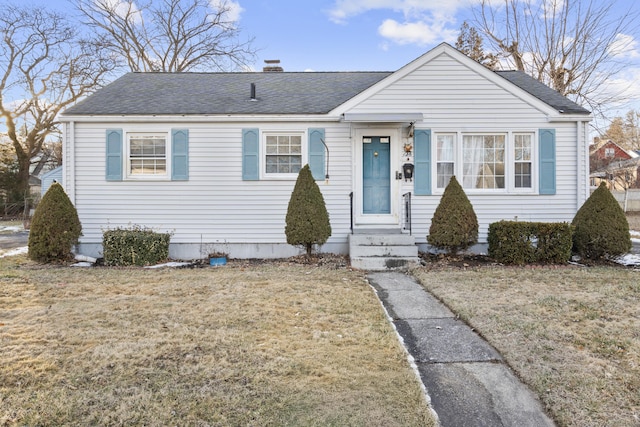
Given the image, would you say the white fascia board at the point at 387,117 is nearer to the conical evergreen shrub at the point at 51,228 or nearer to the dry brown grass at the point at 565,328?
the dry brown grass at the point at 565,328

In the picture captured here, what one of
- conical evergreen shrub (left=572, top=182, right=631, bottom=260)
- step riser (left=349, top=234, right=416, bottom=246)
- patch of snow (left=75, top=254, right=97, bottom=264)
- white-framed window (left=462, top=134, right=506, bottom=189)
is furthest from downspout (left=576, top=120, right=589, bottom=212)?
patch of snow (left=75, top=254, right=97, bottom=264)

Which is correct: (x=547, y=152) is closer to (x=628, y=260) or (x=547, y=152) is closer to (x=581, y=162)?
(x=581, y=162)

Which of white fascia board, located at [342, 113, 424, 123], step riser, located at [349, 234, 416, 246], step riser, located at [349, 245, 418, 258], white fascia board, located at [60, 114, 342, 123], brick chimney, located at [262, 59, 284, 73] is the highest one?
brick chimney, located at [262, 59, 284, 73]

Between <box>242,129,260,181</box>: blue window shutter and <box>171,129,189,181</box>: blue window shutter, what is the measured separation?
1306mm

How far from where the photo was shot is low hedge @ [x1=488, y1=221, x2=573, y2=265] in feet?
24.2

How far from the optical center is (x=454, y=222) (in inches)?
296

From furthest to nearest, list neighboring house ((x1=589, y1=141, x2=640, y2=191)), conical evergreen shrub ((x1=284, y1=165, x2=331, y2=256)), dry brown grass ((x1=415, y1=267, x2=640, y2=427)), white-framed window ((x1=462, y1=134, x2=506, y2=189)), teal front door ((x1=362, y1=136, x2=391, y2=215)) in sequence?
neighboring house ((x1=589, y1=141, x2=640, y2=191))
teal front door ((x1=362, y1=136, x2=391, y2=215))
white-framed window ((x1=462, y1=134, x2=506, y2=189))
conical evergreen shrub ((x1=284, y1=165, x2=331, y2=256))
dry brown grass ((x1=415, y1=267, x2=640, y2=427))

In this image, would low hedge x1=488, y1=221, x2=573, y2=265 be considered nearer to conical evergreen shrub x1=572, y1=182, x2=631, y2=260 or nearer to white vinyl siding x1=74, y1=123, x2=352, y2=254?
conical evergreen shrub x1=572, y1=182, x2=631, y2=260

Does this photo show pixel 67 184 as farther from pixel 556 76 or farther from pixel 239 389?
pixel 556 76

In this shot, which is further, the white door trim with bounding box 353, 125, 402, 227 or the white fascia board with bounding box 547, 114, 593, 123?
the white door trim with bounding box 353, 125, 402, 227

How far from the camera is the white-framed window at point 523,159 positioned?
28.8 ft

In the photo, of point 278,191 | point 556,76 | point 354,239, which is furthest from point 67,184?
point 556,76

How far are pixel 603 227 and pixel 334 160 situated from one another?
543 centimetres

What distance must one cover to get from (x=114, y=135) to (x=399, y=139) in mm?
6432
